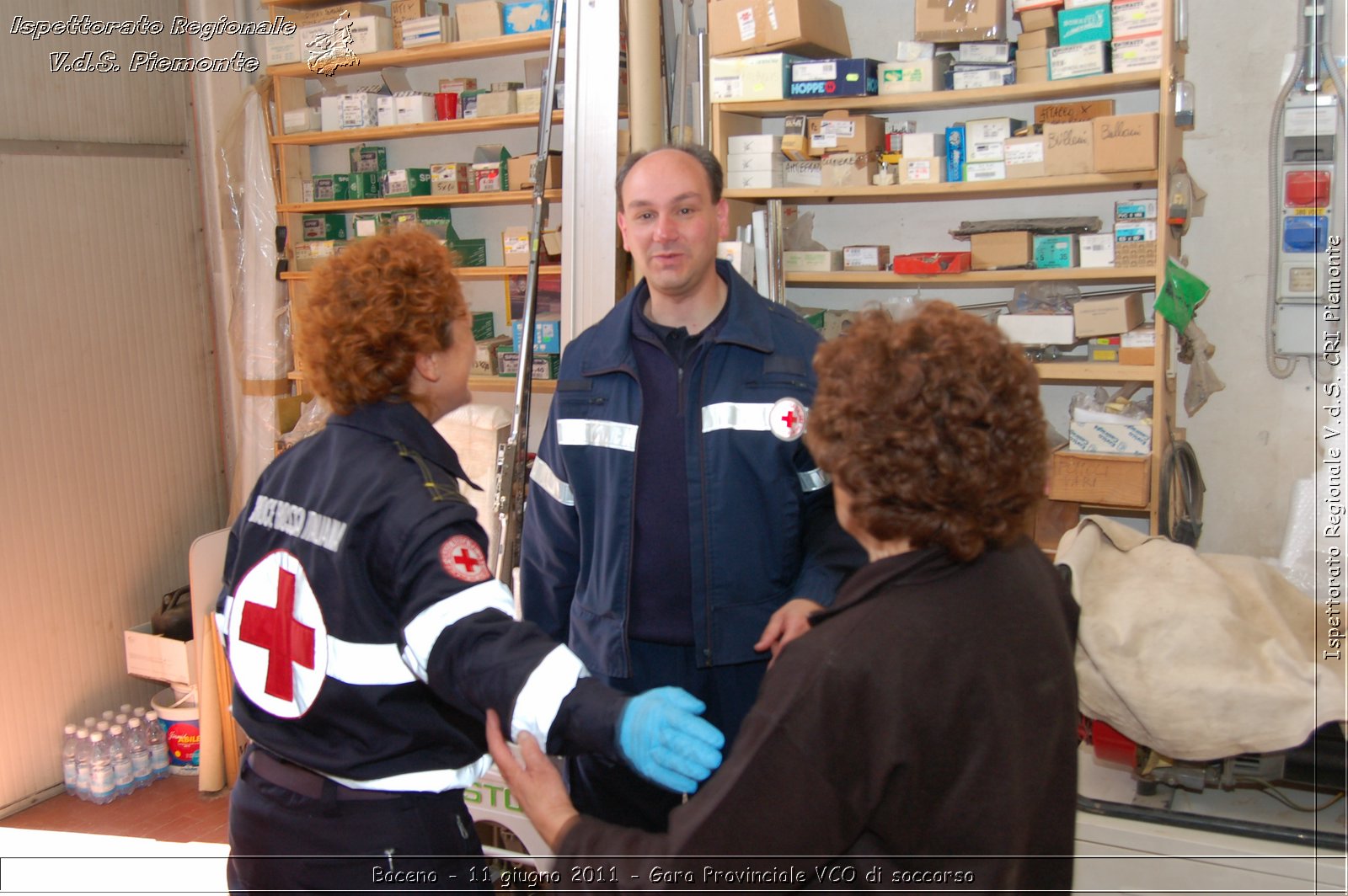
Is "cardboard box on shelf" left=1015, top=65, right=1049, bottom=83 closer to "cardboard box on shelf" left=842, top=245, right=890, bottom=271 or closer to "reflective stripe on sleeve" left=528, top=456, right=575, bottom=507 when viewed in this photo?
"cardboard box on shelf" left=842, top=245, right=890, bottom=271

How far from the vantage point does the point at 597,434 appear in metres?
1.95

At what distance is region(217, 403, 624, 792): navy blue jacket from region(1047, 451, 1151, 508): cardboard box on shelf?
2.04 m

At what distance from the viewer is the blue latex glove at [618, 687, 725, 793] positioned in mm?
1206

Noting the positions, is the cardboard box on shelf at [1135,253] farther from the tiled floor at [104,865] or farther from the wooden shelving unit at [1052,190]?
the tiled floor at [104,865]

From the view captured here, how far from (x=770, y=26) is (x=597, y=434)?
177 centimetres

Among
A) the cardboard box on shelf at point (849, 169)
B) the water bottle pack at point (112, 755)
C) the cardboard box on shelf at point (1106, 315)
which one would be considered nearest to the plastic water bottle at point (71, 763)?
the water bottle pack at point (112, 755)

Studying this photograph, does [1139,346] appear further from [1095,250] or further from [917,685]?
[917,685]

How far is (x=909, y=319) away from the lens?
106cm

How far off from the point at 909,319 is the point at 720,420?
0.84m

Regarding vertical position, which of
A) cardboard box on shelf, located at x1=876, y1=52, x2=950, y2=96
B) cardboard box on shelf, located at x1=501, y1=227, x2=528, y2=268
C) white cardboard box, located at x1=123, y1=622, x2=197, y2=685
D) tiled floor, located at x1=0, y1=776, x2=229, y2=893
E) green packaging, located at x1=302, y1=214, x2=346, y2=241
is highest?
cardboard box on shelf, located at x1=876, y1=52, x2=950, y2=96

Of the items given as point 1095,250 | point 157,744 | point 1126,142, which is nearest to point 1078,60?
point 1126,142

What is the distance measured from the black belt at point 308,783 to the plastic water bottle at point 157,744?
288cm

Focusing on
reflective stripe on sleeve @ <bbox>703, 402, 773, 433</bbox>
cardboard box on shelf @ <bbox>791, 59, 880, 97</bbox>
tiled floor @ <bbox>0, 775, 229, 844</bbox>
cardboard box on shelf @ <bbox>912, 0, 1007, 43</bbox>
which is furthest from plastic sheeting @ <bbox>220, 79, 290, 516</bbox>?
reflective stripe on sleeve @ <bbox>703, 402, 773, 433</bbox>

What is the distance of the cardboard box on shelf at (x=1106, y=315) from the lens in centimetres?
285
